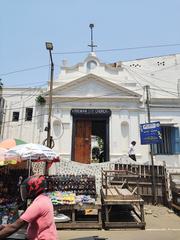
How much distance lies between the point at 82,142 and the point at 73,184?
6.35 metres

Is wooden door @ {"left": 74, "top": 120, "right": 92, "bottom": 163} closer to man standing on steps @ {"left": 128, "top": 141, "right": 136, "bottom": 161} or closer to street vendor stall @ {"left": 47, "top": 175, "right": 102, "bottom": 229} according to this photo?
man standing on steps @ {"left": 128, "top": 141, "right": 136, "bottom": 161}

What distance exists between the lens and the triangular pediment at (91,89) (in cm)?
1538

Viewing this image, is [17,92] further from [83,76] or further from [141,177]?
[141,177]

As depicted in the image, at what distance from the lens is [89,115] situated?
49.3ft

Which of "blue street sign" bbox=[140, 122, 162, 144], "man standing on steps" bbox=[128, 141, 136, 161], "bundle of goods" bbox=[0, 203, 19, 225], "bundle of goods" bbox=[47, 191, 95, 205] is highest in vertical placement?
"blue street sign" bbox=[140, 122, 162, 144]

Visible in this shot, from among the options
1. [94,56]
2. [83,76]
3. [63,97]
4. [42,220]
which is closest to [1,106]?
[63,97]

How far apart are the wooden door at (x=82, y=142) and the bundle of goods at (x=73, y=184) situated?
5.66m

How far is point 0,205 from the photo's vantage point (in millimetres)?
7348

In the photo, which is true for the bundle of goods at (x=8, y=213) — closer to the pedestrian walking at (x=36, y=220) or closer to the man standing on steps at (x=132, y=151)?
the pedestrian walking at (x=36, y=220)

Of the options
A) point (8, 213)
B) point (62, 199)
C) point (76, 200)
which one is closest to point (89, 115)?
point (76, 200)

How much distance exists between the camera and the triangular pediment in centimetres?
1538

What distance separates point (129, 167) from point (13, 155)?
6135mm

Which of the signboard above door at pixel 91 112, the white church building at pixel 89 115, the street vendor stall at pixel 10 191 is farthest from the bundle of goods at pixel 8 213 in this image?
the signboard above door at pixel 91 112

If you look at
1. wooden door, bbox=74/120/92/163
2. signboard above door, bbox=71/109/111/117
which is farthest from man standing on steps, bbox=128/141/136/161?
wooden door, bbox=74/120/92/163
